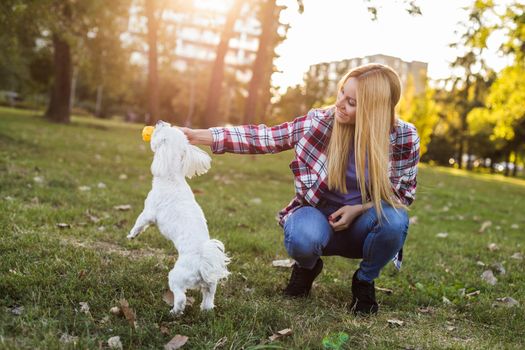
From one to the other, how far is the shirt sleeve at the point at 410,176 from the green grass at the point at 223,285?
0.42 m

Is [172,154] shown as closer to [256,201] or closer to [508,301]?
[508,301]

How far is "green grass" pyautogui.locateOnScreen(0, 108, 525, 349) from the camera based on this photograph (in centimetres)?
295

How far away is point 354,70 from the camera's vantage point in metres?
Result: 3.67

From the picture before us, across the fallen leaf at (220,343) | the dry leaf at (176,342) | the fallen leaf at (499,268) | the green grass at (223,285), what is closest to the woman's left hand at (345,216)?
Answer: the green grass at (223,285)

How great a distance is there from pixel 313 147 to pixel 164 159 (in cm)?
122

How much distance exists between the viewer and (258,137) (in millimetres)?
3805

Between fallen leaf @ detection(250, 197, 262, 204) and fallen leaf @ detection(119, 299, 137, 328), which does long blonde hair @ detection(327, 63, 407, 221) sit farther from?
fallen leaf @ detection(250, 197, 262, 204)

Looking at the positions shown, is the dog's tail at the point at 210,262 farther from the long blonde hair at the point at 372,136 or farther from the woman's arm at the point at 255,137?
the long blonde hair at the point at 372,136

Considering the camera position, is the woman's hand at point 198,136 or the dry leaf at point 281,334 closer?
the dry leaf at point 281,334

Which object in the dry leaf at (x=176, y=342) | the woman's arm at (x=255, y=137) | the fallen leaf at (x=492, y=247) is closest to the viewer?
the dry leaf at (x=176, y=342)

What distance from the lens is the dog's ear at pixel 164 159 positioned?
310cm

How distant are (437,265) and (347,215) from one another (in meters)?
2.21

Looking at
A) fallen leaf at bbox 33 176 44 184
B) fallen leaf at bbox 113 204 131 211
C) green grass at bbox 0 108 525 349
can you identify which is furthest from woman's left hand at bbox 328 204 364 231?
fallen leaf at bbox 33 176 44 184

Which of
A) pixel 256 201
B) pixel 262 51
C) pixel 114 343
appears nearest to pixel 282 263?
pixel 114 343
